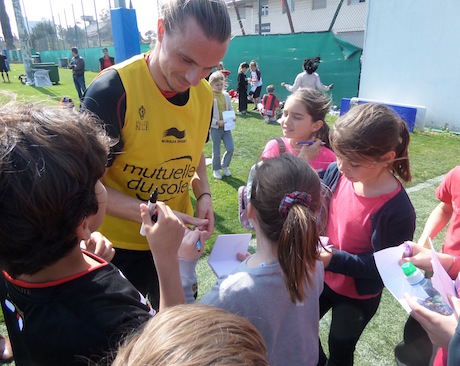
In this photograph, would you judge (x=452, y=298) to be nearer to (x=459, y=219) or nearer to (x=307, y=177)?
(x=307, y=177)

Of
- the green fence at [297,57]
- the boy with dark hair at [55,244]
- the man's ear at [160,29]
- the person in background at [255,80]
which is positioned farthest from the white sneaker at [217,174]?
the person in background at [255,80]

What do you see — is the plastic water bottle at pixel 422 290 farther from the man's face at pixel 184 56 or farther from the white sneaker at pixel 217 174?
the white sneaker at pixel 217 174

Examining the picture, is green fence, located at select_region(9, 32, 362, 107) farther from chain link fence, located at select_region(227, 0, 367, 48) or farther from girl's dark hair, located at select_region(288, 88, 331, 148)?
girl's dark hair, located at select_region(288, 88, 331, 148)

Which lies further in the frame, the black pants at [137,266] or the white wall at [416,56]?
the white wall at [416,56]

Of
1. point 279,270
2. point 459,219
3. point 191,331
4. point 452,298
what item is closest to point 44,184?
point 191,331

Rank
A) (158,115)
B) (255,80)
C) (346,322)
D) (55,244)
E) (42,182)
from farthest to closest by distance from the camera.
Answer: (255,80) < (346,322) < (158,115) < (55,244) < (42,182)

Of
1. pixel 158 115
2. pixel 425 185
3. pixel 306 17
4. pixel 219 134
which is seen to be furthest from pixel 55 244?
pixel 306 17

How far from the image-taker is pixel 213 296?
1.21 meters

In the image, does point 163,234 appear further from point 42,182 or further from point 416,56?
point 416,56

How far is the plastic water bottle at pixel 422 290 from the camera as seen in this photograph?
137 centimetres

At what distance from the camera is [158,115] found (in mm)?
1550

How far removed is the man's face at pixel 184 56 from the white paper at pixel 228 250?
29.0 inches

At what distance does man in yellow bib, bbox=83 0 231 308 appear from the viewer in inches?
55.1

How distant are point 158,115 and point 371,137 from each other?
105cm
